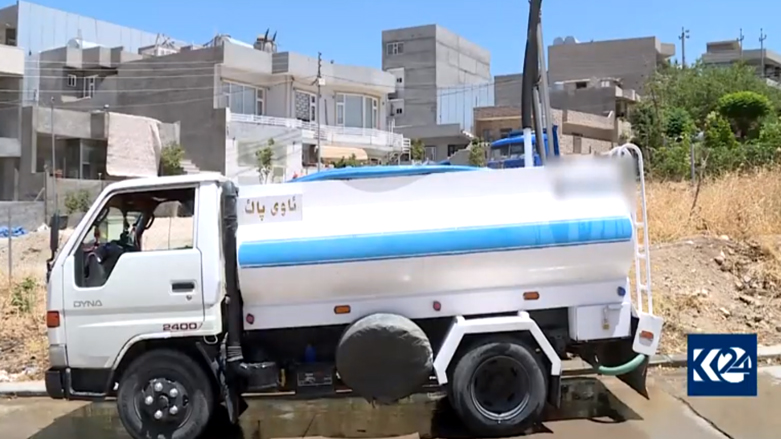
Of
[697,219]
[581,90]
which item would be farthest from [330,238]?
[581,90]

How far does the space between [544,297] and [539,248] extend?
1.61 ft

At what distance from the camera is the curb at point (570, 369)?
8969 mm

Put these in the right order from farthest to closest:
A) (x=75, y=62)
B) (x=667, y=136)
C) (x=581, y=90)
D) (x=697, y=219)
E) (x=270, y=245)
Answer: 1. (x=581, y=90)
2. (x=75, y=62)
3. (x=667, y=136)
4. (x=697, y=219)
5. (x=270, y=245)

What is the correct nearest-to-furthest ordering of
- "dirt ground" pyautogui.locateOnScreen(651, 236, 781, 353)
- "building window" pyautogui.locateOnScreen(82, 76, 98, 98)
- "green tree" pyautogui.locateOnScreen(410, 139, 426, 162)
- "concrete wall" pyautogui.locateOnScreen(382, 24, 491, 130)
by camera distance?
1. "dirt ground" pyautogui.locateOnScreen(651, 236, 781, 353)
2. "building window" pyautogui.locateOnScreen(82, 76, 98, 98)
3. "green tree" pyautogui.locateOnScreen(410, 139, 426, 162)
4. "concrete wall" pyautogui.locateOnScreen(382, 24, 491, 130)

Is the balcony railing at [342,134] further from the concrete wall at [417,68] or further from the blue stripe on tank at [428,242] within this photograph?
the blue stripe on tank at [428,242]

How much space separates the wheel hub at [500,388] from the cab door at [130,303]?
2.42 m

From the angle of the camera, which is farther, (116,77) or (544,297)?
(116,77)

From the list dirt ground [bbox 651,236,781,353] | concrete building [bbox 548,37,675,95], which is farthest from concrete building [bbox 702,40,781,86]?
dirt ground [bbox 651,236,781,353]

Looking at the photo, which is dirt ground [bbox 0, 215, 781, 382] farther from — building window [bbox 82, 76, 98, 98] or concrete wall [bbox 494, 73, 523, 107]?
concrete wall [bbox 494, 73, 523, 107]

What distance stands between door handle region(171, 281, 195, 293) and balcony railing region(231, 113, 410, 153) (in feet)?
104

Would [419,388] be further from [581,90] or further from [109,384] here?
[581,90]

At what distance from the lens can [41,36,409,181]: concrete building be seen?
37438mm

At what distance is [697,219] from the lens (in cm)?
1370

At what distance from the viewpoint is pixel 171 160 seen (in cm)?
3547
